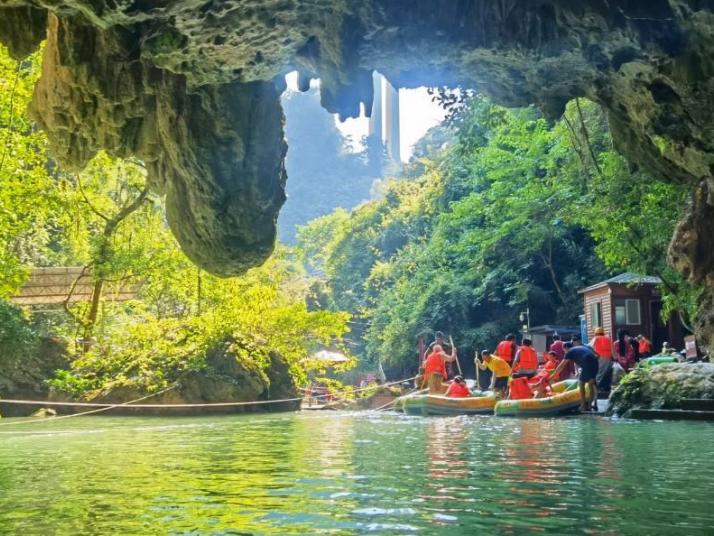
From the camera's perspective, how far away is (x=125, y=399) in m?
21.4

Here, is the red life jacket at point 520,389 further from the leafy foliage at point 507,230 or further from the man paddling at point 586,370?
Result: the leafy foliage at point 507,230

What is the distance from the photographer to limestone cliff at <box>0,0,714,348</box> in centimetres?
768

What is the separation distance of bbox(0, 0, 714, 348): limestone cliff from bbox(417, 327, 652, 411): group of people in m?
6.50

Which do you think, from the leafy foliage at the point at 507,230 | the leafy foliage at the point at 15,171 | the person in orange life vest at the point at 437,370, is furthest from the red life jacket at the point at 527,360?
the leafy foliage at the point at 15,171

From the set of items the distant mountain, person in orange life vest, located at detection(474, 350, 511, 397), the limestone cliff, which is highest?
the distant mountain

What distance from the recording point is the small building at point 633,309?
23219mm

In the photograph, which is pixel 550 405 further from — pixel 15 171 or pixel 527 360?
pixel 15 171

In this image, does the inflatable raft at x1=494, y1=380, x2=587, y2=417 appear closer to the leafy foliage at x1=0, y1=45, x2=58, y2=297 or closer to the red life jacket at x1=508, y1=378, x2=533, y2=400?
the red life jacket at x1=508, y1=378, x2=533, y2=400

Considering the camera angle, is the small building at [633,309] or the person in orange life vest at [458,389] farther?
the small building at [633,309]

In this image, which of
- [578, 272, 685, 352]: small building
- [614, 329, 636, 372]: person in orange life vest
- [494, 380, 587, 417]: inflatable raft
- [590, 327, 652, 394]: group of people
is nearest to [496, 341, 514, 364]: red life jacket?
[590, 327, 652, 394]: group of people

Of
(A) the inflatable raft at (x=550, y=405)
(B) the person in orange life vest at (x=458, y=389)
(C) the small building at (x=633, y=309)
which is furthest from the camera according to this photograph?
(C) the small building at (x=633, y=309)

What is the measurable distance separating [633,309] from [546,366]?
18.4 feet

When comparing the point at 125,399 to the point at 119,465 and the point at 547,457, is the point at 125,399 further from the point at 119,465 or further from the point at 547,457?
the point at 547,457

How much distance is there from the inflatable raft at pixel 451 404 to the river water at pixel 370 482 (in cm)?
476
